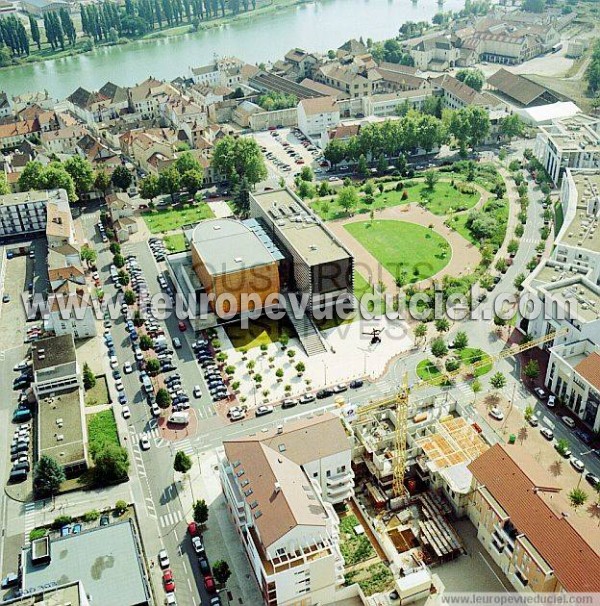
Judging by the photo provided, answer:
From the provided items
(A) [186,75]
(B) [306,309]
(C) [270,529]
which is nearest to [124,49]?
(A) [186,75]

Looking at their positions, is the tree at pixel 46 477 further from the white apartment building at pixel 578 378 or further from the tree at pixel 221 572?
the white apartment building at pixel 578 378

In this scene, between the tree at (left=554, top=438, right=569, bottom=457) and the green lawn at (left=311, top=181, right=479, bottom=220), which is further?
the green lawn at (left=311, top=181, right=479, bottom=220)

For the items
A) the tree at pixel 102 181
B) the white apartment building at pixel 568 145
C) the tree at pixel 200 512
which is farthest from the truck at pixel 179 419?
the white apartment building at pixel 568 145

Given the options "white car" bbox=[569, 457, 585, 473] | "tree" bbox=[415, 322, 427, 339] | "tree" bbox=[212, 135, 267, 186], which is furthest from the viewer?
"tree" bbox=[212, 135, 267, 186]

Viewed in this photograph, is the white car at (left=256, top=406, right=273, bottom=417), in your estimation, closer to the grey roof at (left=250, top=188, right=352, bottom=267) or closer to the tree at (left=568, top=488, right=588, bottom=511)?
the grey roof at (left=250, top=188, right=352, bottom=267)

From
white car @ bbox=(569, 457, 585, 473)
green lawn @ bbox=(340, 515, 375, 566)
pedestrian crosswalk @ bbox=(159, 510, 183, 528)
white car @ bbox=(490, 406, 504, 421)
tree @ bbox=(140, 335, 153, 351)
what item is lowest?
white car @ bbox=(569, 457, 585, 473)

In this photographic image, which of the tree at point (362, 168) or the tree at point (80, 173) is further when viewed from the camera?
the tree at point (362, 168)

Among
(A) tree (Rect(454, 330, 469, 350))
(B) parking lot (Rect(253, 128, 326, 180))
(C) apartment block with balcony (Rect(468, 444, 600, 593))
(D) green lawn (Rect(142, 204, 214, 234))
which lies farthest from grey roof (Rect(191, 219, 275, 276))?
(C) apartment block with balcony (Rect(468, 444, 600, 593))
